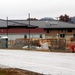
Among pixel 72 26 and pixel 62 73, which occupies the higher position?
pixel 72 26

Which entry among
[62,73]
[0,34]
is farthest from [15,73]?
[0,34]

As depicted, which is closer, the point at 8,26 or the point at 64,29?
the point at 8,26

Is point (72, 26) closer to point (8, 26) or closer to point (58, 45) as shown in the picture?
point (8, 26)

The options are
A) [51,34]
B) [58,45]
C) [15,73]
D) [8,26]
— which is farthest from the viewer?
[51,34]

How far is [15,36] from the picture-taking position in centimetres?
9706

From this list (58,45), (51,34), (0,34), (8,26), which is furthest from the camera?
(51,34)

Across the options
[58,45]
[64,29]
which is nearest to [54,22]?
[64,29]

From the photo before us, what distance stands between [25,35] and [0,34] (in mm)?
7166

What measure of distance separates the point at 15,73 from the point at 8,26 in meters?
85.1

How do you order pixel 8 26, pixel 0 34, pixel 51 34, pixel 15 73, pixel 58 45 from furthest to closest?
pixel 51 34, pixel 8 26, pixel 0 34, pixel 58 45, pixel 15 73

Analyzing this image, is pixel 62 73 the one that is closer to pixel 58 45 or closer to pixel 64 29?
pixel 58 45

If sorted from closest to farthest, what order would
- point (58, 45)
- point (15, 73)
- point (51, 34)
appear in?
1. point (15, 73)
2. point (58, 45)
3. point (51, 34)

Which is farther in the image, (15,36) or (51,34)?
(51,34)

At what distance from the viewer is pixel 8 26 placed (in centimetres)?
10081
